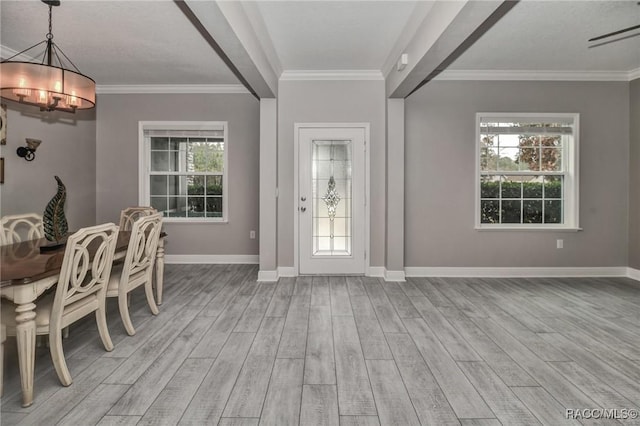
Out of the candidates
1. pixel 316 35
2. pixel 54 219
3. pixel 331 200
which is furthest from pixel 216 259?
pixel 316 35

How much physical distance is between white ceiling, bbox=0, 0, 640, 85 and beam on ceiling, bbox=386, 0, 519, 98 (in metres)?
0.26

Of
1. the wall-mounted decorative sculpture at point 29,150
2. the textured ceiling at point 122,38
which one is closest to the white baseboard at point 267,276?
the textured ceiling at point 122,38

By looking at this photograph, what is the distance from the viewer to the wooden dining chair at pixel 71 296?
6.47ft

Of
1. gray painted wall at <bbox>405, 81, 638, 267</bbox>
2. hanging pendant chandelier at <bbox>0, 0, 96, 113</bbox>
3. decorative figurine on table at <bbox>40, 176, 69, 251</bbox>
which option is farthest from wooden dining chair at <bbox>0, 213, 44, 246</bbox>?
gray painted wall at <bbox>405, 81, 638, 267</bbox>

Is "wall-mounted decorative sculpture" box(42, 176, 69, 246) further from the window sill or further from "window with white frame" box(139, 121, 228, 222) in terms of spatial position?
the window sill

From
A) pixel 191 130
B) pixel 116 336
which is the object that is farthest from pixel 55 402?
pixel 191 130

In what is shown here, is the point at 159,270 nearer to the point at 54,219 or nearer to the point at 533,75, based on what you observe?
the point at 54,219

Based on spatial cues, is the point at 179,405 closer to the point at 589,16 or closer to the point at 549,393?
the point at 549,393

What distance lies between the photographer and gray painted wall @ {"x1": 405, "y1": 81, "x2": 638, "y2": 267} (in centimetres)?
463

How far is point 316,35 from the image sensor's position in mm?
3494

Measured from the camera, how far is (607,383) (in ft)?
6.85

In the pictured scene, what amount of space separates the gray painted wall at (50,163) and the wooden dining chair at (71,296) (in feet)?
8.35

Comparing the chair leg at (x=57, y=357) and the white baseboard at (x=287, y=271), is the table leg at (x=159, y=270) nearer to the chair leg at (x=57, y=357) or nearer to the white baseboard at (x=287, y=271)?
the chair leg at (x=57, y=357)

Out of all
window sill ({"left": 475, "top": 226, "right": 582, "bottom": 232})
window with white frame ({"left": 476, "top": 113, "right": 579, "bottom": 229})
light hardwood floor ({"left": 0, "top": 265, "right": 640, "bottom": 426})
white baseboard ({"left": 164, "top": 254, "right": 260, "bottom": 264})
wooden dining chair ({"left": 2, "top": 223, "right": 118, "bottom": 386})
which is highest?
window with white frame ({"left": 476, "top": 113, "right": 579, "bottom": 229})
